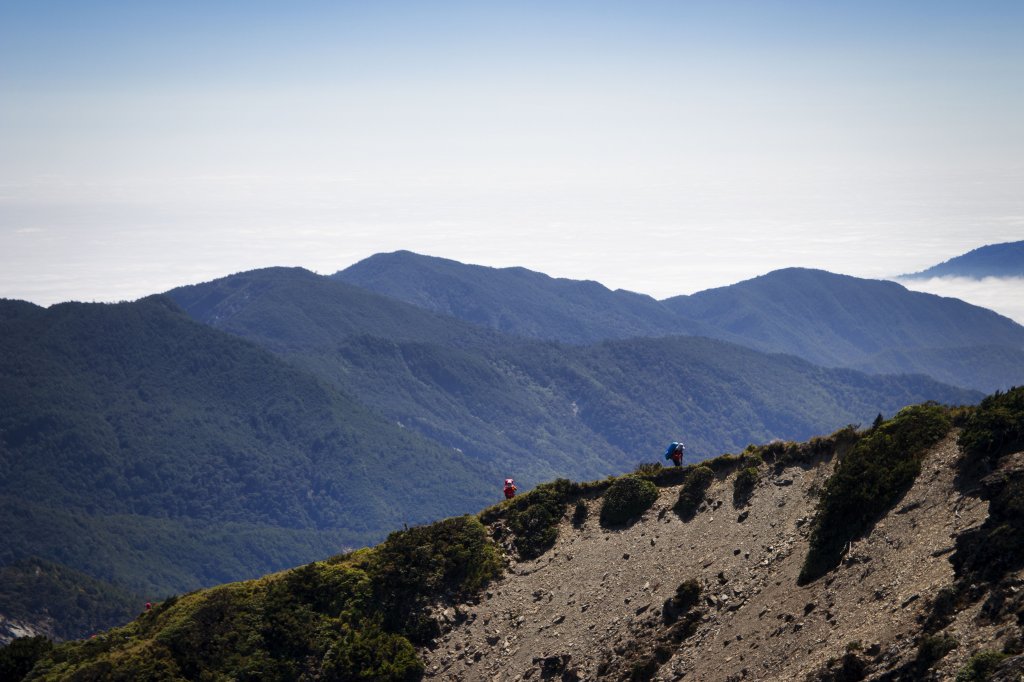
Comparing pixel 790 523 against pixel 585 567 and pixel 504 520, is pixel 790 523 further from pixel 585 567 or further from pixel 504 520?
pixel 504 520

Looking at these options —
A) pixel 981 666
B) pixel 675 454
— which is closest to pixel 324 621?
pixel 675 454

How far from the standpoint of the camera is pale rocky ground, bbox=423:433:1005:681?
30.7 metres

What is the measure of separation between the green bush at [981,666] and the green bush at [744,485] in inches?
674

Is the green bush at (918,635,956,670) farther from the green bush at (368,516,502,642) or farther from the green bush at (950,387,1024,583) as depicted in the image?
the green bush at (368,516,502,642)

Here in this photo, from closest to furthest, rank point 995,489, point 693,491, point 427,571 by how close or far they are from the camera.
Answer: point 995,489, point 693,491, point 427,571

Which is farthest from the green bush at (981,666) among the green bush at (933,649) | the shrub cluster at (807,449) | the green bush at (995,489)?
the shrub cluster at (807,449)

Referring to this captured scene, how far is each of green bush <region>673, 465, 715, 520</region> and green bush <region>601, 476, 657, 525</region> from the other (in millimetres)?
1381

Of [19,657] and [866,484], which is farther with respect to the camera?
[19,657]

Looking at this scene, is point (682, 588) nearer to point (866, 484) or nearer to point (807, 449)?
point (866, 484)

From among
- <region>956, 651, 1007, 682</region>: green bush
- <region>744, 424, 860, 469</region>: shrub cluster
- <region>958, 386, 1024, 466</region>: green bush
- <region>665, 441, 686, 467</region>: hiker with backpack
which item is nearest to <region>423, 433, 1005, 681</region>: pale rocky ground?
<region>744, 424, 860, 469</region>: shrub cluster

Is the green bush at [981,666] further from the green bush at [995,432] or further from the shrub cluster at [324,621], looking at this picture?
the shrub cluster at [324,621]

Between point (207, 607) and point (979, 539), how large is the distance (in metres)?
29.7

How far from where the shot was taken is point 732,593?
36719 millimetres

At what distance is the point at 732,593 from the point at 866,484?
17.3ft
